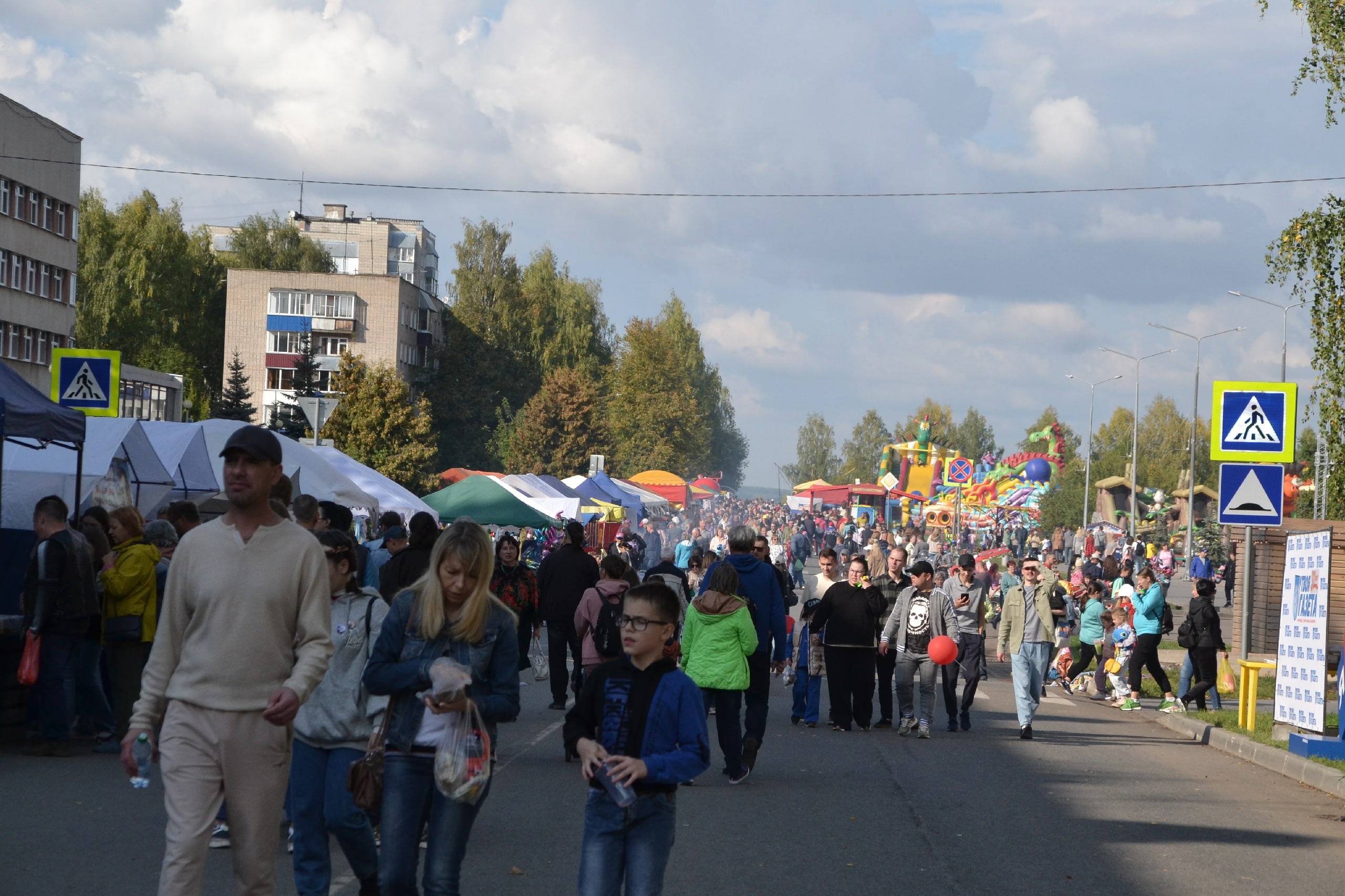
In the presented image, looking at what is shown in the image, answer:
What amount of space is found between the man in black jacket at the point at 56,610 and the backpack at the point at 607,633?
3746 millimetres

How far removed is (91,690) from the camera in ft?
37.0

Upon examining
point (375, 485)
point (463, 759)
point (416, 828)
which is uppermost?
point (375, 485)

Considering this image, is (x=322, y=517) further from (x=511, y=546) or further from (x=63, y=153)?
(x=63, y=153)

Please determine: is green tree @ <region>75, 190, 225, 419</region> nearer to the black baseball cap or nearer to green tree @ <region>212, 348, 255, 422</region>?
green tree @ <region>212, 348, 255, 422</region>

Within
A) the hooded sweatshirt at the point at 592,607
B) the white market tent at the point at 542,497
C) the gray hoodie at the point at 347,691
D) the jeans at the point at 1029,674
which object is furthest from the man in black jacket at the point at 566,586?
the white market tent at the point at 542,497

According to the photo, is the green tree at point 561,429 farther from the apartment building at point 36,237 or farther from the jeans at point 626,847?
the jeans at point 626,847

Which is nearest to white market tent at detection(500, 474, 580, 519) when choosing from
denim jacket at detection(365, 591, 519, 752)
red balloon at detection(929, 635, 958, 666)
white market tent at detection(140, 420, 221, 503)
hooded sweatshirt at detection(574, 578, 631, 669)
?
white market tent at detection(140, 420, 221, 503)

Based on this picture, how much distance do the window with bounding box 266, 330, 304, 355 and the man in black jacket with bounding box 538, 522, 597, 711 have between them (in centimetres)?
7682

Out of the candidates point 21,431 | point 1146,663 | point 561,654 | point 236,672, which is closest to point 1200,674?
point 1146,663

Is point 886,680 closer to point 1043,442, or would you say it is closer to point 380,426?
point 380,426

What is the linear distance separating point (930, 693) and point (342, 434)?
49.5 metres

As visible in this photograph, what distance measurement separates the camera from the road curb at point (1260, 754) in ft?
39.7

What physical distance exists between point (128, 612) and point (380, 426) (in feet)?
171

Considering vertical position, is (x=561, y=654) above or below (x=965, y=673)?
above
